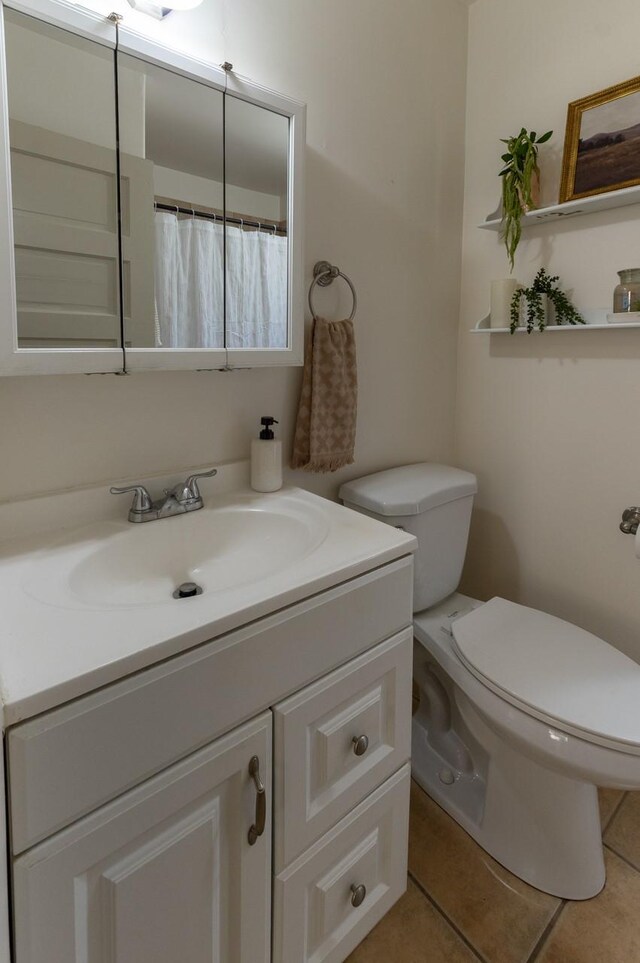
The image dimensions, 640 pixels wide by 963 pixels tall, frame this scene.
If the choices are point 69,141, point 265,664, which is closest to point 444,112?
point 69,141

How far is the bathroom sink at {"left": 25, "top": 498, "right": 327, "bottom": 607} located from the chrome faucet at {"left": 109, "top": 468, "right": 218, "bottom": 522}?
19 mm

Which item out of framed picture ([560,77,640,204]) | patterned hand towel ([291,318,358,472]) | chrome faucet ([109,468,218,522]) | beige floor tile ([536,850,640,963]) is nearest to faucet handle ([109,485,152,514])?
chrome faucet ([109,468,218,522])

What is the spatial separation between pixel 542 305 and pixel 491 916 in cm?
151

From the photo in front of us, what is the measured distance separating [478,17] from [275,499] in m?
1.62

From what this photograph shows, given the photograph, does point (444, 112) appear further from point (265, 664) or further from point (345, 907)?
point (345, 907)

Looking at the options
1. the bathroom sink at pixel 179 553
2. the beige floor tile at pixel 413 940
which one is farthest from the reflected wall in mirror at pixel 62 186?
the beige floor tile at pixel 413 940

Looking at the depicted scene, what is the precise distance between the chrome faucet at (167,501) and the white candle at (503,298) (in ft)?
3.20

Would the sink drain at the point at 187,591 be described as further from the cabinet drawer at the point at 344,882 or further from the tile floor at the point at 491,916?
the tile floor at the point at 491,916

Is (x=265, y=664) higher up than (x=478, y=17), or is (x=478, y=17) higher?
(x=478, y=17)

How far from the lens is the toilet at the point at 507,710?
1080 millimetres

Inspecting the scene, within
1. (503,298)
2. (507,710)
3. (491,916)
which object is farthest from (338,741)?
(503,298)

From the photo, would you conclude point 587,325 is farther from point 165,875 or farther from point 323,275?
point 165,875

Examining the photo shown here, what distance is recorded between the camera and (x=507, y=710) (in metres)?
1.15

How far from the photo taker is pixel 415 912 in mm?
1205
